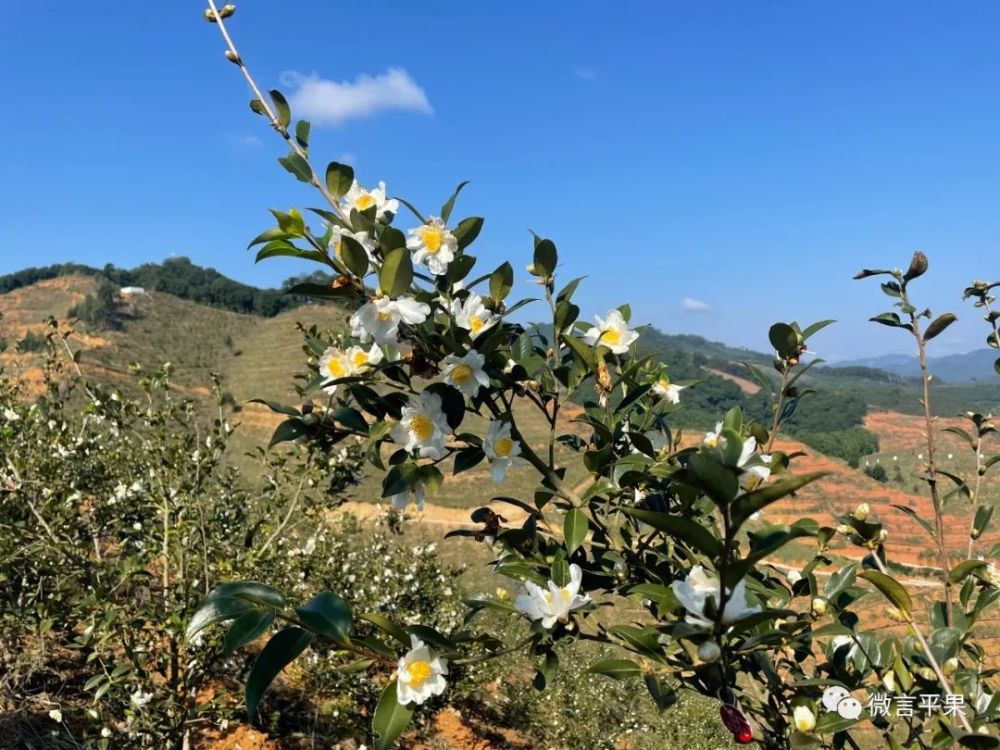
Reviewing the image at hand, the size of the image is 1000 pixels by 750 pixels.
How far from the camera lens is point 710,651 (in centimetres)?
90

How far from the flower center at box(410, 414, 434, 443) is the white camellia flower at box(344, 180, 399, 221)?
427 mm

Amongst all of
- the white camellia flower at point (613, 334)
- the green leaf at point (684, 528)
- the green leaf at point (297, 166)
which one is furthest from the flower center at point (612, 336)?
the green leaf at point (684, 528)

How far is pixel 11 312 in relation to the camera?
56.7 m

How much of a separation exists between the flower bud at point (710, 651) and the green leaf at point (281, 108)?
4.03 ft

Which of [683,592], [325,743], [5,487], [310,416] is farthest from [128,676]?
[683,592]

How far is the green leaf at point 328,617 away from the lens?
81cm

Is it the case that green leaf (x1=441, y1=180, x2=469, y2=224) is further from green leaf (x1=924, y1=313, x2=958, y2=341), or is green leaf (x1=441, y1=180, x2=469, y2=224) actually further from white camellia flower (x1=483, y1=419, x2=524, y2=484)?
green leaf (x1=924, y1=313, x2=958, y2=341)

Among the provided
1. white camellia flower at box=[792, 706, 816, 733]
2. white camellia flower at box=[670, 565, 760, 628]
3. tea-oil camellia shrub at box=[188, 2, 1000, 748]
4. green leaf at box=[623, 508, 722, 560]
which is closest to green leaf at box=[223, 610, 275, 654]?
tea-oil camellia shrub at box=[188, 2, 1000, 748]

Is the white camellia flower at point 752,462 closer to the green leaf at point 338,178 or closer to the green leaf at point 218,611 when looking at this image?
the green leaf at point 218,611

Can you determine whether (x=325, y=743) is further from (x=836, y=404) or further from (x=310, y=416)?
(x=836, y=404)

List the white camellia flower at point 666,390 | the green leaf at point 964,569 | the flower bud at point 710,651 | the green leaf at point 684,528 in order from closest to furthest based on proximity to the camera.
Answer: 1. the green leaf at point 684,528
2. the flower bud at point 710,651
3. the green leaf at point 964,569
4. the white camellia flower at point 666,390

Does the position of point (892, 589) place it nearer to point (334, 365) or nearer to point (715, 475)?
point (715, 475)

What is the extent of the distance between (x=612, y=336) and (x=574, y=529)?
0.55 meters

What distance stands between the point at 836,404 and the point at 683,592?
88561 millimetres
